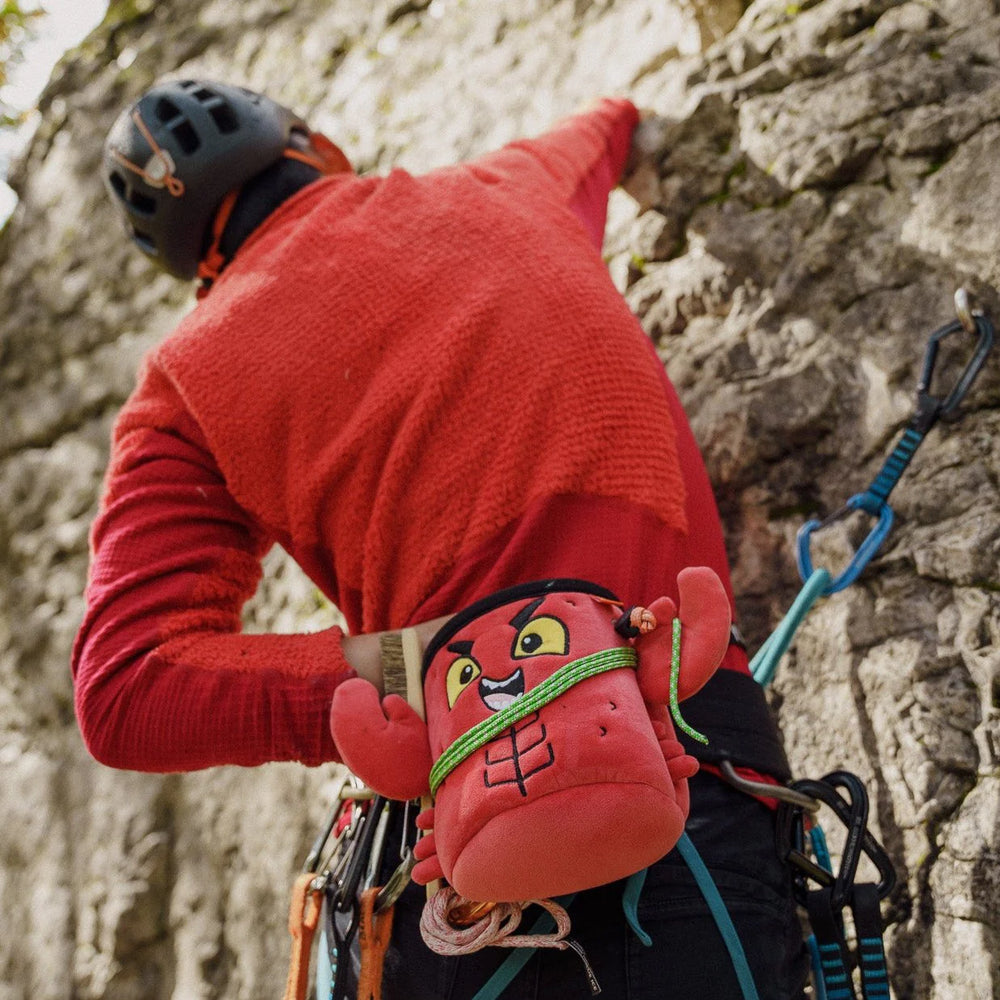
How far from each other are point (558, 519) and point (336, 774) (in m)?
1.63

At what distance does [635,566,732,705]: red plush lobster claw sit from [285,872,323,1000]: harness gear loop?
0.72m

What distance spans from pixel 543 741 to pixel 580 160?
165 centimetres

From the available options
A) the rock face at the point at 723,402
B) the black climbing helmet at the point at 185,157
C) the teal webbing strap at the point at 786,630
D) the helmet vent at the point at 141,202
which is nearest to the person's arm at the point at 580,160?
the rock face at the point at 723,402

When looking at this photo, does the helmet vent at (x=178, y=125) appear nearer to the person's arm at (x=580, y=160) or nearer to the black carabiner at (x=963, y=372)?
the person's arm at (x=580, y=160)

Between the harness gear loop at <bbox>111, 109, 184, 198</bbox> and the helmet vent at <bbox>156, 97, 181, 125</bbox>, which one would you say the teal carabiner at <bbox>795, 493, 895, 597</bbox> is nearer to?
the harness gear loop at <bbox>111, 109, 184, 198</bbox>

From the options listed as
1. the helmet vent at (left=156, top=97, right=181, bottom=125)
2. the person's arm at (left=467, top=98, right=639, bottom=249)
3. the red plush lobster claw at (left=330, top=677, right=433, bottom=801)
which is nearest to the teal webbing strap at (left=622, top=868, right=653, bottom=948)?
the red plush lobster claw at (left=330, top=677, right=433, bottom=801)

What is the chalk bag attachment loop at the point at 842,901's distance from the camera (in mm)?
1494

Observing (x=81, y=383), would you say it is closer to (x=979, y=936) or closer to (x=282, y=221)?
(x=282, y=221)

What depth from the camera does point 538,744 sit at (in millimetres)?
1098

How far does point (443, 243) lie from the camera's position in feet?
5.63

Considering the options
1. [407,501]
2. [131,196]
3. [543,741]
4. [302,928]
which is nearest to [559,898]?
[543,741]

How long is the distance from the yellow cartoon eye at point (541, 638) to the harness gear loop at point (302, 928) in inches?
25.0

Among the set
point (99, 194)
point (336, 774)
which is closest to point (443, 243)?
point (336, 774)

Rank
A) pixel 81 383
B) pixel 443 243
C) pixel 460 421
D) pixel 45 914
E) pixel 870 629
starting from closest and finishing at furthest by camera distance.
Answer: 1. pixel 460 421
2. pixel 443 243
3. pixel 870 629
4. pixel 45 914
5. pixel 81 383
